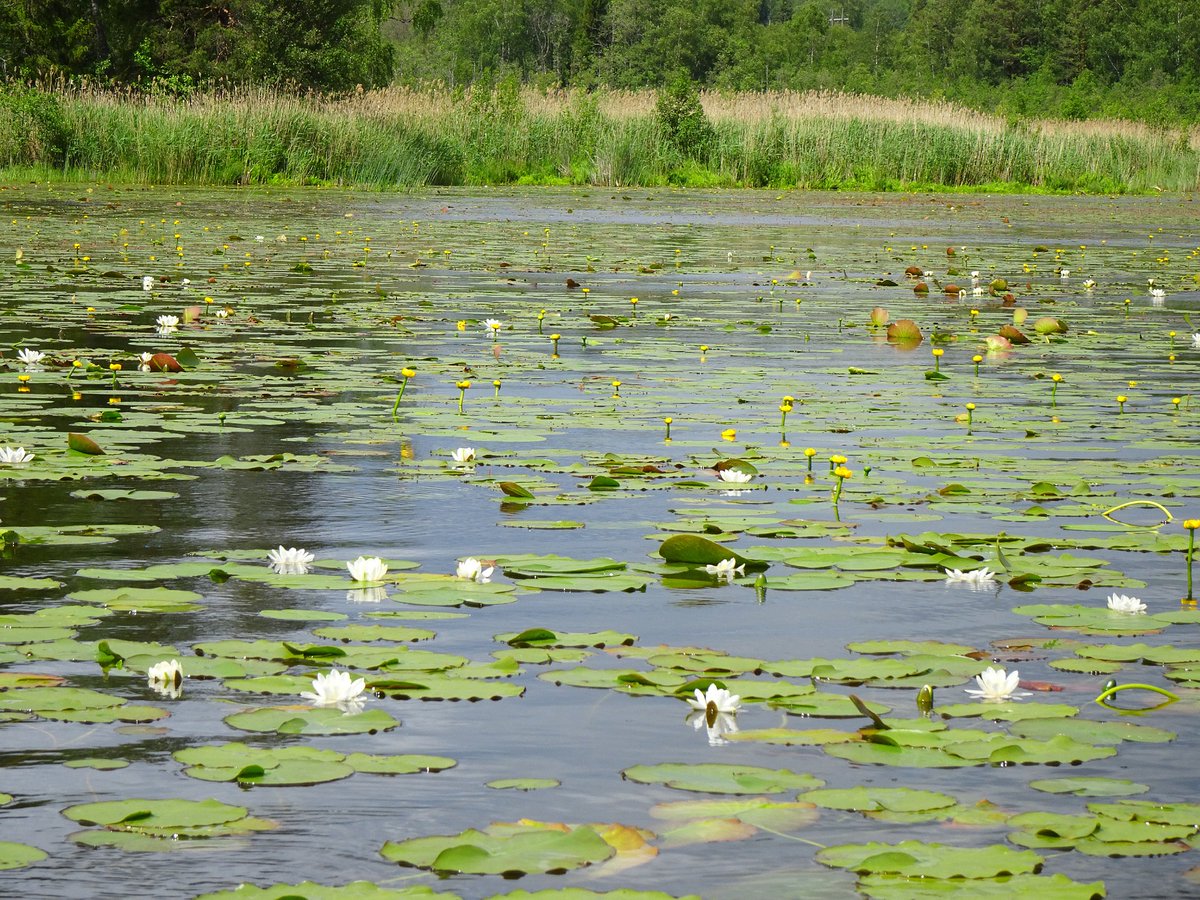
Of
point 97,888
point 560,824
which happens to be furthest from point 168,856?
point 560,824

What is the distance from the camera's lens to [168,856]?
164 cm

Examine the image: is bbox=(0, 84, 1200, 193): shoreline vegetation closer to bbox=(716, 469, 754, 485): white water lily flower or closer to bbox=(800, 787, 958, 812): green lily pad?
bbox=(716, 469, 754, 485): white water lily flower

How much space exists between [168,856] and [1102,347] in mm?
6263

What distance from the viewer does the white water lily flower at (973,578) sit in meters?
2.95

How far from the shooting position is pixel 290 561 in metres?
2.90

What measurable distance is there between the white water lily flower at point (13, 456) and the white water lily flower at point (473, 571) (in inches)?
57.9

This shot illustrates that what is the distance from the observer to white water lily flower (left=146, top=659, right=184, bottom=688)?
2213 millimetres

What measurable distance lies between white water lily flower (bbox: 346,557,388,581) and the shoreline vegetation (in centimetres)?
2102

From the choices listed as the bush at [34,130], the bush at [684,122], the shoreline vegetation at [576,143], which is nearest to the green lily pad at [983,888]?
the shoreline vegetation at [576,143]

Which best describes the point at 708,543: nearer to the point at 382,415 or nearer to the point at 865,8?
the point at 382,415

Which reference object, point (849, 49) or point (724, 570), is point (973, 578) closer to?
point (724, 570)

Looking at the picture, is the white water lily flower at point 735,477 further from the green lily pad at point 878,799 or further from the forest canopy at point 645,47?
the forest canopy at point 645,47

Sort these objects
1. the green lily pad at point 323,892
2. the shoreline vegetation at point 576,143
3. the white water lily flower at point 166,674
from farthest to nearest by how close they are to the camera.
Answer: the shoreline vegetation at point 576,143 → the white water lily flower at point 166,674 → the green lily pad at point 323,892

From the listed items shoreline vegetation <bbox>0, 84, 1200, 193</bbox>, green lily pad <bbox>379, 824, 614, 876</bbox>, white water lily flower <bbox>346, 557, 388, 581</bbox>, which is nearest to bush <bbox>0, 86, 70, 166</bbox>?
shoreline vegetation <bbox>0, 84, 1200, 193</bbox>
